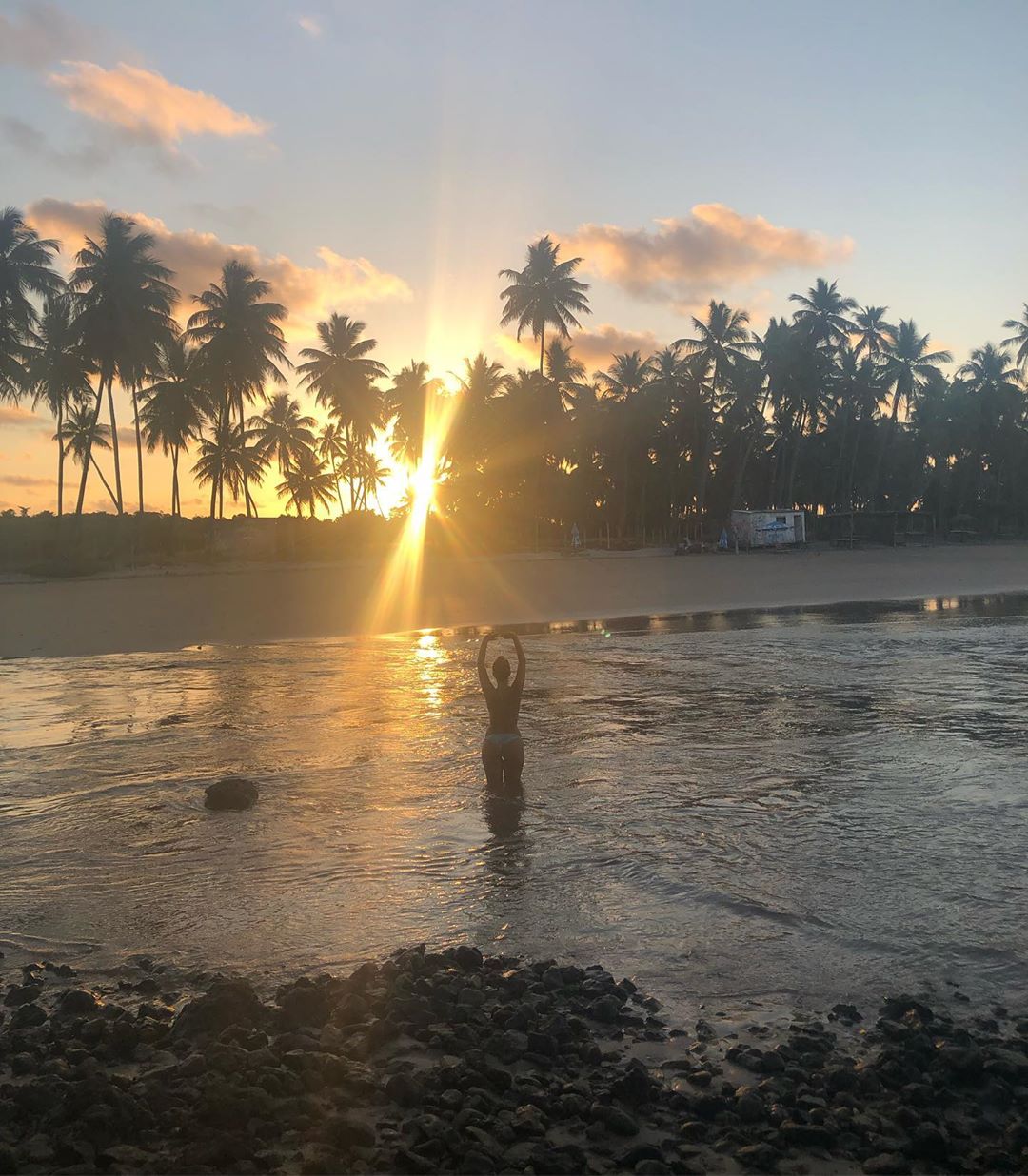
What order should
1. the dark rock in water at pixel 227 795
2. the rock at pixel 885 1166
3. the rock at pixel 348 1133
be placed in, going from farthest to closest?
the dark rock in water at pixel 227 795 → the rock at pixel 348 1133 → the rock at pixel 885 1166

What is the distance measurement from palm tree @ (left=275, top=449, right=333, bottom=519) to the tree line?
196mm

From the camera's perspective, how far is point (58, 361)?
4347cm

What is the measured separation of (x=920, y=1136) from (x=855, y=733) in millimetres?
7369

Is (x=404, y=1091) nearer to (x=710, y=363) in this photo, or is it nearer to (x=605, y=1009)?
(x=605, y=1009)

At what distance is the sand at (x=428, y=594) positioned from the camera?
22.1 meters

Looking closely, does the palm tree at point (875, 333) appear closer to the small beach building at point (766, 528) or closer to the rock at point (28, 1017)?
the small beach building at point (766, 528)

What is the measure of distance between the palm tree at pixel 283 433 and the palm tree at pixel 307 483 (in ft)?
2.46

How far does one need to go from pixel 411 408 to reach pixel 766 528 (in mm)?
21820

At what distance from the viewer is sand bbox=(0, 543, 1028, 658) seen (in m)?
22.1

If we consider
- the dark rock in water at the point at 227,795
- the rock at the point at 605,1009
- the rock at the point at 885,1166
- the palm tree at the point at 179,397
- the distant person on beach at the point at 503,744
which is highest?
the palm tree at the point at 179,397

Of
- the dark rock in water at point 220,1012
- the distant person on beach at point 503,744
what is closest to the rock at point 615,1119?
the dark rock in water at point 220,1012

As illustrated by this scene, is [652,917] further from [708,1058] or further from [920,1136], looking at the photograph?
[920,1136]

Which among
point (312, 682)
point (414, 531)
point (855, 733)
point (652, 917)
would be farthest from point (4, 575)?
point (652, 917)

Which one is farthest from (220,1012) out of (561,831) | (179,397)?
(179,397)
